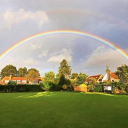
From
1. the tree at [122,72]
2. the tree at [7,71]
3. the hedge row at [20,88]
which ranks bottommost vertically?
the hedge row at [20,88]

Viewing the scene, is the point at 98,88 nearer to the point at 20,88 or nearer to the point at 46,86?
the point at 46,86

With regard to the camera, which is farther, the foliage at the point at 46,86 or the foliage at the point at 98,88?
the foliage at the point at 46,86

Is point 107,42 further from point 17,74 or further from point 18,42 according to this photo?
point 17,74

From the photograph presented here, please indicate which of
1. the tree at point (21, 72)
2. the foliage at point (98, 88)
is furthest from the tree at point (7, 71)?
the foliage at point (98, 88)

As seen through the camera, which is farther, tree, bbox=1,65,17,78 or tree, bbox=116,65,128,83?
tree, bbox=1,65,17,78

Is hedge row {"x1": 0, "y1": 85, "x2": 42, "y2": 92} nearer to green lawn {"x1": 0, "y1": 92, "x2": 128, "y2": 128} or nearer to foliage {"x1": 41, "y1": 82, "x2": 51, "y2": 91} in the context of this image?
foliage {"x1": 41, "y1": 82, "x2": 51, "y2": 91}

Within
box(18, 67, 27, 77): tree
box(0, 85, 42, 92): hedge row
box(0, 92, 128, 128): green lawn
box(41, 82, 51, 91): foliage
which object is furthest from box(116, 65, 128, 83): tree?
box(18, 67, 27, 77): tree

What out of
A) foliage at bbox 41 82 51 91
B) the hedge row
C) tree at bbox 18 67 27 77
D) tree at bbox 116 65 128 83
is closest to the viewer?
the hedge row

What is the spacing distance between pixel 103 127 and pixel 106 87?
2393cm

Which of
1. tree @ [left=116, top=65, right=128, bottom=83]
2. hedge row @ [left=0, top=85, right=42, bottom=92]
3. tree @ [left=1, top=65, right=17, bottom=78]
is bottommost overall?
hedge row @ [left=0, top=85, right=42, bottom=92]

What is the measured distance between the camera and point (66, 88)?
114 feet

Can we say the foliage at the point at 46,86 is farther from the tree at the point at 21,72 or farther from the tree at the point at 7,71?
the tree at the point at 21,72

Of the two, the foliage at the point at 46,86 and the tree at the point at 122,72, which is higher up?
the tree at the point at 122,72

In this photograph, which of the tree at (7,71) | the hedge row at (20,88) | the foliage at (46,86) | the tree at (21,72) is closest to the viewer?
the hedge row at (20,88)
